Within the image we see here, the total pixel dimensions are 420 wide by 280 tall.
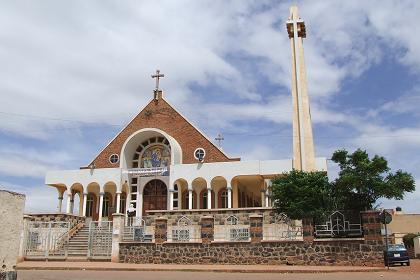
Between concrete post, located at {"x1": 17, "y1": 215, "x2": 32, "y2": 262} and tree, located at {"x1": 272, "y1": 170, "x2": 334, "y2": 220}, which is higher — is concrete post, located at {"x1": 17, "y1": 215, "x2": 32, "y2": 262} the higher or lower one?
the lower one

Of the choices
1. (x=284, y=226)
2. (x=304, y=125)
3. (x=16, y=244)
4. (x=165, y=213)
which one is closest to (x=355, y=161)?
(x=284, y=226)

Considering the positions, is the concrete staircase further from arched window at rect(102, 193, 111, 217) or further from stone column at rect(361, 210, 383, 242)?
stone column at rect(361, 210, 383, 242)

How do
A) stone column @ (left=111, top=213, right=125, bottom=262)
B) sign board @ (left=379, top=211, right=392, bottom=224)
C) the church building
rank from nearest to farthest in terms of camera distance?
sign board @ (left=379, top=211, right=392, bottom=224) → stone column @ (left=111, top=213, right=125, bottom=262) → the church building

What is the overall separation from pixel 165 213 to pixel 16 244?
21.1 metres

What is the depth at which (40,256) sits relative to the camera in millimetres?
21547

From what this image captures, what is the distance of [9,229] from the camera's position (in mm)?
5199

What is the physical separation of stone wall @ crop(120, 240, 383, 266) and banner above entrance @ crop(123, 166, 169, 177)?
1111 cm

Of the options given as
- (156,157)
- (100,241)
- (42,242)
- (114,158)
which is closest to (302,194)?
(100,241)

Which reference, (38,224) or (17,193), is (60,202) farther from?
(17,193)

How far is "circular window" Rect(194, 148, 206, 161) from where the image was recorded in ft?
99.9

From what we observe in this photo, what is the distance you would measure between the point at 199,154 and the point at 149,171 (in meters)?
3.56

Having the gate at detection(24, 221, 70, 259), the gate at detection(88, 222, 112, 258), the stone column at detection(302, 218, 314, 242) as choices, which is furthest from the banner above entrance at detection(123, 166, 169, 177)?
the stone column at detection(302, 218, 314, 242)

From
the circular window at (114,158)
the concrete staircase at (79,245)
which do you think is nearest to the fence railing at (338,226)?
the concrete staircase at (79,245)

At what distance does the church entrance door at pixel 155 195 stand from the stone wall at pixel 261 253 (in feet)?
37.9
